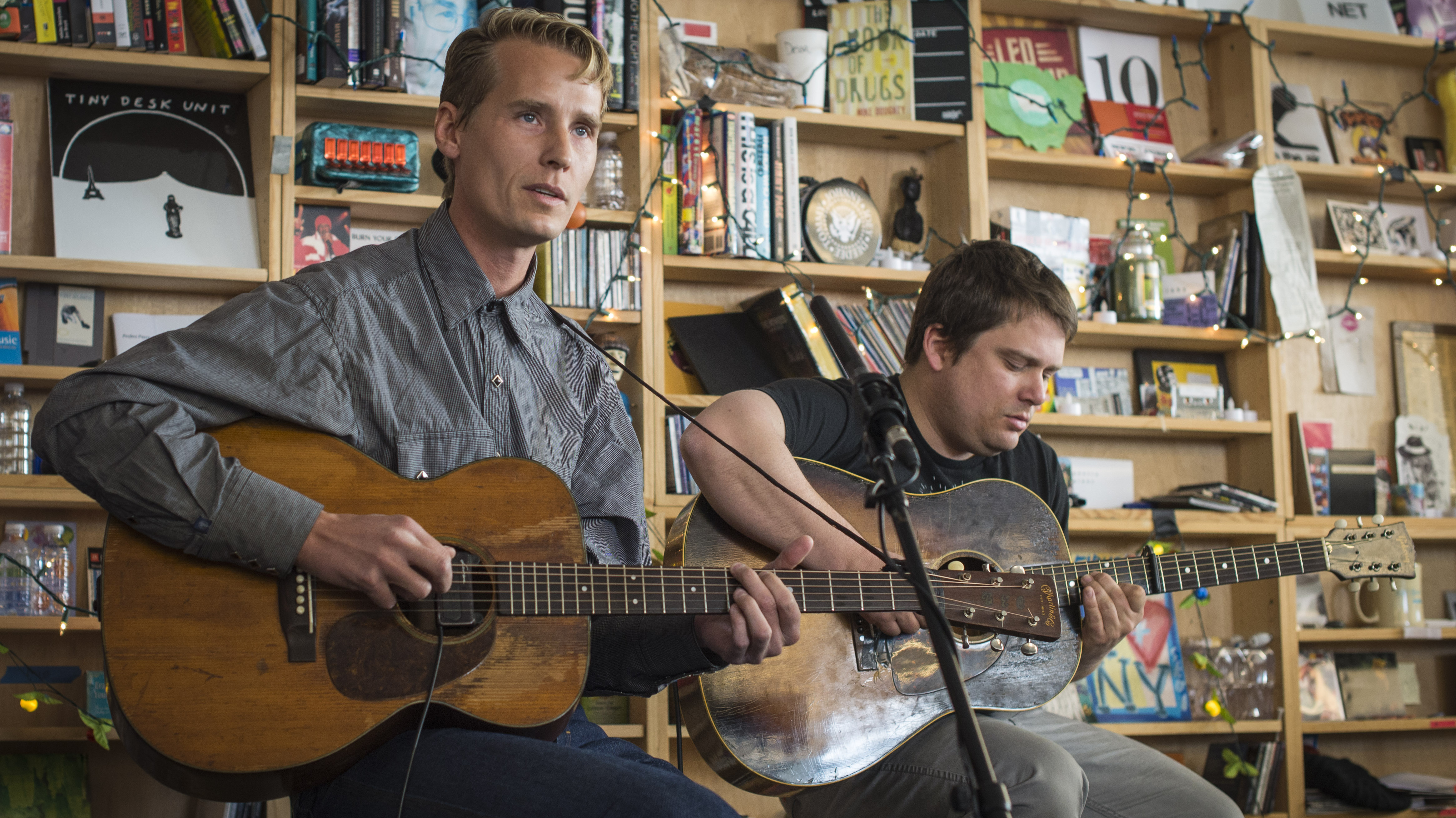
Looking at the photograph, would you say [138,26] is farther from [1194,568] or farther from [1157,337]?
[1157,337]

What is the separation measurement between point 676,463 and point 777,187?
0.80 metres

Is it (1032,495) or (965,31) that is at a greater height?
(965,31)

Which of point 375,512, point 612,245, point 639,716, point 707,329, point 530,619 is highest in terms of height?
point 612,245

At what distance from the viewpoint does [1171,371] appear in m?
3.62

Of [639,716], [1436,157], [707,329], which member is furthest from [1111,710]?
[1436,157]

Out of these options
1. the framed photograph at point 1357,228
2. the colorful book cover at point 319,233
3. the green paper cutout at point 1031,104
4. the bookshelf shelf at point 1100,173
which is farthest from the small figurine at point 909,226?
the colorful book cover at point 319,233

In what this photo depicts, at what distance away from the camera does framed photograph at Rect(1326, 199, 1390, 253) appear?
3729 mm

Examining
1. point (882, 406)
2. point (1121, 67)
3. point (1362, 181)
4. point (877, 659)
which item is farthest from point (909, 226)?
point (882, 406)

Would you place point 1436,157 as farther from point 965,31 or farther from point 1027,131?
point 965,31

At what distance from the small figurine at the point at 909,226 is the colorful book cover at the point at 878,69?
0.23 meters

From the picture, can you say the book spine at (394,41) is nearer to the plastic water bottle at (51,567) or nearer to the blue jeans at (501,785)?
the plastic water bottle at (51,567)

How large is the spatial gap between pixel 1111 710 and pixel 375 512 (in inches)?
101

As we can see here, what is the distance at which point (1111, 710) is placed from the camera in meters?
3.27

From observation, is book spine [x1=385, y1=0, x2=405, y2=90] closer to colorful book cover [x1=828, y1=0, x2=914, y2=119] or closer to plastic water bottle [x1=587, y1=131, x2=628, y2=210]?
plastic water bottle [x1=587, y1=131, x2=628, y2=210]
